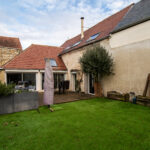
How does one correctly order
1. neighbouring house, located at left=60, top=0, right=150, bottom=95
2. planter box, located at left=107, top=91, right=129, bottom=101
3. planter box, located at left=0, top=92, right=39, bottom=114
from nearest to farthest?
planter box, located at left=0, top=92, right=39, bottom=114 → neighbouring house, located at left=60, top=0, right=150, bottom=95 → planter box, located at left=107, top=91, right=129, bottom=101

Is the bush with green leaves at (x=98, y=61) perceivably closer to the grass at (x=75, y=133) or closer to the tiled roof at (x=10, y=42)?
the grass at (x=75, y=133)

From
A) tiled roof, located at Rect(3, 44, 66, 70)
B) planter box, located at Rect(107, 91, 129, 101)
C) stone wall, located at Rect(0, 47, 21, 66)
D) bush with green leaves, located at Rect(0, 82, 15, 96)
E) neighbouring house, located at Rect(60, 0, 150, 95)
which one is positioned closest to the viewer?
bush with green leaves, located at Rect(0, 82, 15, 96)

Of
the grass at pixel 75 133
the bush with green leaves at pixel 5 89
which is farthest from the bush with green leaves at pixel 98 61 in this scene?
the bush with green leaves at pixel 5 89

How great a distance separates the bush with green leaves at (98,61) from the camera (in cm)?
812

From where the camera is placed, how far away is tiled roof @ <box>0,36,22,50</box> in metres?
16.7

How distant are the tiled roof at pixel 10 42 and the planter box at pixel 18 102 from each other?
1442cm

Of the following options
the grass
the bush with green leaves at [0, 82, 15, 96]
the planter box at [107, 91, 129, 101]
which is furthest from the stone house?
the bush with green leaves at [0, 82, 15, 96]

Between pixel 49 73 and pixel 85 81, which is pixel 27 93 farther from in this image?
pixel 85 81

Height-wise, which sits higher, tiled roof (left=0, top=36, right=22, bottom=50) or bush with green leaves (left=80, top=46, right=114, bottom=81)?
tiled roof (left=0, top=36, right=22, bottom=50)

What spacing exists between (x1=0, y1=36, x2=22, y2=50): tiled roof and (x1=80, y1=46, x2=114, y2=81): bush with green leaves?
13.7m

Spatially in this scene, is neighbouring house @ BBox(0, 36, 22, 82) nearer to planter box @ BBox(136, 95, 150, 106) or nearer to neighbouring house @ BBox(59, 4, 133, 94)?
neighbouring house @ BBox(59, 4, 133, 94)

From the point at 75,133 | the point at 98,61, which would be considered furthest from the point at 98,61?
the point at 75,133

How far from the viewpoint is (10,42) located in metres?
17.5

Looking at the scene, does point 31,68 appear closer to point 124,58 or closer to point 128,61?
point 124,58
